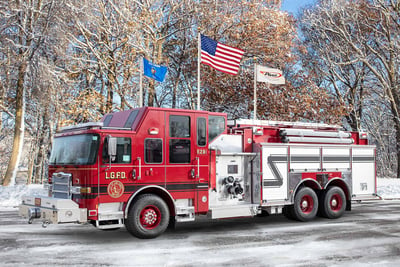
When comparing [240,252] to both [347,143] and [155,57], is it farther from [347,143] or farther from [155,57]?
[155,57]

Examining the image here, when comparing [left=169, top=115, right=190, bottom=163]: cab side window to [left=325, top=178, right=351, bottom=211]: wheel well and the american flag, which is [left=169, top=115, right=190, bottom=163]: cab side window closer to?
[left=325, top=178, right=351, bottom=211]: wheel well

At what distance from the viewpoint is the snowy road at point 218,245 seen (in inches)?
320

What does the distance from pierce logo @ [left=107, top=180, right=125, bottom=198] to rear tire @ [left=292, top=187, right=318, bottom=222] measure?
5248mm

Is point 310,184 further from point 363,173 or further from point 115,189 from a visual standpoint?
point 115,189

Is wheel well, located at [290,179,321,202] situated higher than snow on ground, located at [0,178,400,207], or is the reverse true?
wheel well, located at [290,179,321,202]

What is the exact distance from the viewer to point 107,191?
9641 millimetres

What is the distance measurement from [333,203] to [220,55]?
745cm

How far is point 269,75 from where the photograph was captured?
19469mm

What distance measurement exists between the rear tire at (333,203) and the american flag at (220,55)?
6466 mm

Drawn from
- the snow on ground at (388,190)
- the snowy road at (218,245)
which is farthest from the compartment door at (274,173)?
the snow on ground at (388,190)

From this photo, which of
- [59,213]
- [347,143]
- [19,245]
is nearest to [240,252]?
[59,213]

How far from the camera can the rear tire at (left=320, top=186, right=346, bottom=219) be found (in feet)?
44.0

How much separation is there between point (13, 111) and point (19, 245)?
851 inches

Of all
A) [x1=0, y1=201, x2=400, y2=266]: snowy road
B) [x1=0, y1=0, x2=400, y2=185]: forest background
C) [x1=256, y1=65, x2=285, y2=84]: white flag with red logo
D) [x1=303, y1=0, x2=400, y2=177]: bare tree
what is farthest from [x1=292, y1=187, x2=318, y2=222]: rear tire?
[x1=303, y1=0, x2=400, y2=177]: bare tree
